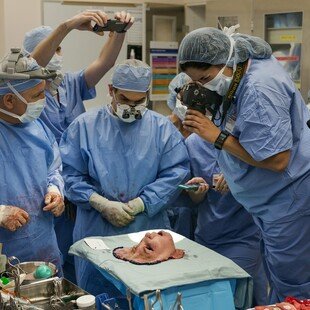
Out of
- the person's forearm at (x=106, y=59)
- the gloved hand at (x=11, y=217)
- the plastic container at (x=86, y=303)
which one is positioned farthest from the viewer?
the person's forearm at (x=106, y=59)

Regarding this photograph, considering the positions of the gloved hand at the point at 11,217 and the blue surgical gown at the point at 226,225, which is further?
the blue surgical gown at the point at 226,225

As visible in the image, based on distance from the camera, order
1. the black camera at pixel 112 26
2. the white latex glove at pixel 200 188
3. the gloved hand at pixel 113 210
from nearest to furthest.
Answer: the gloved hand at pixel 113 210 → the black camera at pixel 112 26 → the white latex glove at pixel 200 188

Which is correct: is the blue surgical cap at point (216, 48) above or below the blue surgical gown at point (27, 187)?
above

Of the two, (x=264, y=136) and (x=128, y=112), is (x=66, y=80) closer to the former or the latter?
(x=128, y=112)

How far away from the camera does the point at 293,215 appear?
212 centimetres

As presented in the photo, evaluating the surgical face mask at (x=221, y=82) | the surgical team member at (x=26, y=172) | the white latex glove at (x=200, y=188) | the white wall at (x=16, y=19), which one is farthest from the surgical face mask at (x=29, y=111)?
the white wall at (x=16, y=19)

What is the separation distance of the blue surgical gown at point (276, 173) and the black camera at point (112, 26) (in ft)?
2.59

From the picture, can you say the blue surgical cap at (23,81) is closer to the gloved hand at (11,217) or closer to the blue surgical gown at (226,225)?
the gloved hand at (11,217)

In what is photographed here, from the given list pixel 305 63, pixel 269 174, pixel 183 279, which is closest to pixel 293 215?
pixel 269 174

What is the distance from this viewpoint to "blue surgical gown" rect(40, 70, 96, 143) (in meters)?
2.96

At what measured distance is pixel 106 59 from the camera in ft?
10.0

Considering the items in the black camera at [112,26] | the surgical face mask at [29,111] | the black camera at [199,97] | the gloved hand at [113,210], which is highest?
the black camera at [112,26]

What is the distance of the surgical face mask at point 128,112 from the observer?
255 centimetres

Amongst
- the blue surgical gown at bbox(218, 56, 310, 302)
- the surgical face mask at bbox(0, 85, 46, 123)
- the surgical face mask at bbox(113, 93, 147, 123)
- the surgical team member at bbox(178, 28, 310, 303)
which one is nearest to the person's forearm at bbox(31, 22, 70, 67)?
the surgical face mask at bbox(113, 93, 147, 123)
